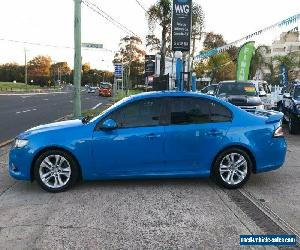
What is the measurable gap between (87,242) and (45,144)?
7.77 feet

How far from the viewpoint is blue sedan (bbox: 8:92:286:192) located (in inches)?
267

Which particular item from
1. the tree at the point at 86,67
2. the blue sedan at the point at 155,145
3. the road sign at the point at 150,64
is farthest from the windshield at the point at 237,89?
the tree at the point at 86,67

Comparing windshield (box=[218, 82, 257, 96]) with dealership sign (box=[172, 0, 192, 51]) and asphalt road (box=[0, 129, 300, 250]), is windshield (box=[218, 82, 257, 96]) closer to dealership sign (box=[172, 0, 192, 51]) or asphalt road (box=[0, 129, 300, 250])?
dealership sign (box=[172, 0, 192, 51])

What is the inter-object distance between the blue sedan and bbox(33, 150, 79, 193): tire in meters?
0.01

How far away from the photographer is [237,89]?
1652cm

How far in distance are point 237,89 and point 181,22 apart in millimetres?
4559

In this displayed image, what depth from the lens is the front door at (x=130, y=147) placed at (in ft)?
22.3

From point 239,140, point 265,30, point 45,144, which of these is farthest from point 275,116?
point 265,30

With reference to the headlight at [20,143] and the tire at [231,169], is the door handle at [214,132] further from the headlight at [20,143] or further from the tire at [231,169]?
the headlight at [20,143]

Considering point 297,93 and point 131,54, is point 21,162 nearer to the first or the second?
point 297,93

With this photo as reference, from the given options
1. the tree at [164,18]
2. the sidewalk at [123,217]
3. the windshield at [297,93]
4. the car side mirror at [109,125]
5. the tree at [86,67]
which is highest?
the tree at [164,18]

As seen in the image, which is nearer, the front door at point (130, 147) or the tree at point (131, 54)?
the front door at point (130, 147)

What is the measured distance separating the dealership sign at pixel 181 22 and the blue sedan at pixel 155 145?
12490 mm

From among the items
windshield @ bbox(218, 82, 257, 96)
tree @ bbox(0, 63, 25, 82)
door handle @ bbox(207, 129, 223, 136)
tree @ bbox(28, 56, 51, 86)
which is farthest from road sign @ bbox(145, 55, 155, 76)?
tree @ bbox(0, 63, 25, 82)
